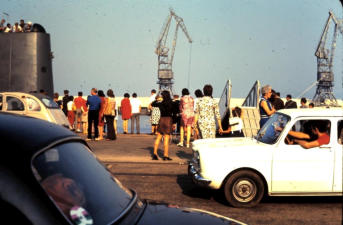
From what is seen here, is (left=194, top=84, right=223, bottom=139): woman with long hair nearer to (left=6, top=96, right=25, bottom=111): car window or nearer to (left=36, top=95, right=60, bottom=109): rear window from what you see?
(left=36, top=95, right=60, bottom=109): rear window

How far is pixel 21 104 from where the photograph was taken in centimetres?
1515

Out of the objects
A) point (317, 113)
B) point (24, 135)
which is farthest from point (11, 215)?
point (317, 113)

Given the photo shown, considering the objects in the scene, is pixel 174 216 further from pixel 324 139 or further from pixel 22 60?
pixel 22 60

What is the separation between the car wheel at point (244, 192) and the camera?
7375 mm

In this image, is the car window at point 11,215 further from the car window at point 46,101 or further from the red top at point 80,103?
the red top at point 80,103

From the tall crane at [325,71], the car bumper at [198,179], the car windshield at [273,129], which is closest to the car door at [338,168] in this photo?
the car windshield at [273,129]

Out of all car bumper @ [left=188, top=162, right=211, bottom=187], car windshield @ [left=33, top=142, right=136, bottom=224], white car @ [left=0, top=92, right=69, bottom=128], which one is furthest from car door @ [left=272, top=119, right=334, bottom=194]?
white car @ [left=0, top=92, right=69, bottom=128]

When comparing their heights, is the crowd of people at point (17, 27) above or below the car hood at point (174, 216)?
above

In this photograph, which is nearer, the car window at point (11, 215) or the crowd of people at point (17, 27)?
the car window at point (11, 215)

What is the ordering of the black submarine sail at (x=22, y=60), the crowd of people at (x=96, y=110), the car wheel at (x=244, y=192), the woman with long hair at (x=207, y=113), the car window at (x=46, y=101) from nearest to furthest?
the car wheel at (x=244, y=192) → the woman with long hair at (x=207, y=113) → the car window at (x=46, y=101) → the crowd of people at (x=96, y=110) → the black submarine sail at (x=22, y=60)

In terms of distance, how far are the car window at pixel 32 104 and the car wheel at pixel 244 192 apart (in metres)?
9.25

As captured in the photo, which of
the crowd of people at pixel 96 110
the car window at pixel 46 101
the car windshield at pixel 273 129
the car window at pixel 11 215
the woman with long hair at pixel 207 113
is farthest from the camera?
the crowd of people at pixel 96 110

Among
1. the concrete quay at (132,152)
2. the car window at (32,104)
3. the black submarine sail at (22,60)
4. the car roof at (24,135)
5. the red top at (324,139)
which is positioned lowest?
the concrete quay at (132,152)

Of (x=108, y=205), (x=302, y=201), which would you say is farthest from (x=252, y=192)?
(x=108, y=205)
